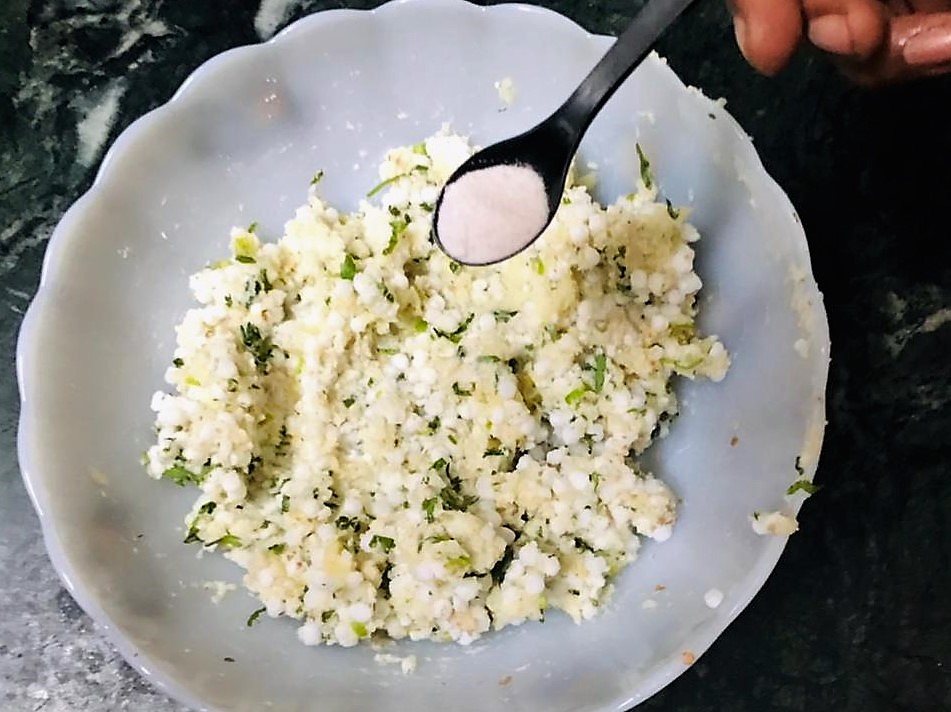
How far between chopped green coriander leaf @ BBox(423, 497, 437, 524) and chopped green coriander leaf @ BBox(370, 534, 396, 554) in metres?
0.05

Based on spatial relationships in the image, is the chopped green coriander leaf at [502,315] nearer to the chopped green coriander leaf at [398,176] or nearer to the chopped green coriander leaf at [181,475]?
the chopped green coriander leaf at [398,176]

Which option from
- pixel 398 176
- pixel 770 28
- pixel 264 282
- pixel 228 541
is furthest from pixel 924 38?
pixel 228 541

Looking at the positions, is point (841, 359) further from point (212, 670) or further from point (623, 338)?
point (212, 670)

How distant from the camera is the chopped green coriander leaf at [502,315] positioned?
3.82 ft

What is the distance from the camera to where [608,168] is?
127 centimetres

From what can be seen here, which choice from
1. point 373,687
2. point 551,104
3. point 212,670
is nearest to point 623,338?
point 551,104

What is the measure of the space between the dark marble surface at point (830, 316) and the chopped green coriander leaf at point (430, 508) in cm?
41

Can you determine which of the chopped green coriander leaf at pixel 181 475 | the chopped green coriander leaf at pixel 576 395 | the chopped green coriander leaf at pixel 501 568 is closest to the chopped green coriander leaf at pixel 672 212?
the chopped green coriander leaf at pixel 576 395

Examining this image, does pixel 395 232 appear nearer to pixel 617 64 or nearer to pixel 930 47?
pixel 617 64

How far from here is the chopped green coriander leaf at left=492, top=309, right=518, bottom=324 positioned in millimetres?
1165

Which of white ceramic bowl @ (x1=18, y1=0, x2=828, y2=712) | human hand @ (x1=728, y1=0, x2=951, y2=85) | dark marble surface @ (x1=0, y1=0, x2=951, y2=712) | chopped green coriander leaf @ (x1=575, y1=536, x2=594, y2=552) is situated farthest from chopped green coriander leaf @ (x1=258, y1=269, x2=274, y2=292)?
human hand @ (x1=728, y1=0, x2=951, y2=85)

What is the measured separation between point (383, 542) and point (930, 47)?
78 cm

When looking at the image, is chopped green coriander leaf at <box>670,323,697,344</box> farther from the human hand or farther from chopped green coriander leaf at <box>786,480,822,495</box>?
the human hand

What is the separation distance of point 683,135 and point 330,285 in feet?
1.58
